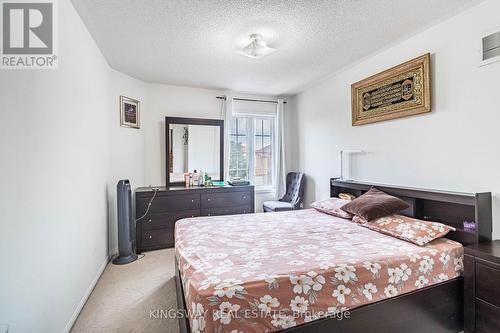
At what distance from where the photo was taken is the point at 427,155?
243cm

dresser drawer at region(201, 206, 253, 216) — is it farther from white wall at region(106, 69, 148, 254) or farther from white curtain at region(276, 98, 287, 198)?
white wall at region(106, 69, 148, 254)

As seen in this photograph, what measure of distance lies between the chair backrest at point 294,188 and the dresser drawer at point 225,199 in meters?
0.83

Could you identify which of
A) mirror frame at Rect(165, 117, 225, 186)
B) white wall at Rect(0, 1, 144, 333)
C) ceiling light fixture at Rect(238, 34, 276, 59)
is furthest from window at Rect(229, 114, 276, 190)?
white wall at Rect(0, 1, 144, 333)

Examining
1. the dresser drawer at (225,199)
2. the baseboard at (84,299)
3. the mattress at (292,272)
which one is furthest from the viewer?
the dresser drawer at (225,199)

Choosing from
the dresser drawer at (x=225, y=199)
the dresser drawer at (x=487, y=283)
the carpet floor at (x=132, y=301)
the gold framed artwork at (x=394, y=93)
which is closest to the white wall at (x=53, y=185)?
the carpet floor at (x=132, y=301)

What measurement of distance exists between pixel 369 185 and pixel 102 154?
3.26 metres

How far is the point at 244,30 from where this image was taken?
2.39m

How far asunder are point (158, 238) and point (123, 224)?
2.04ft

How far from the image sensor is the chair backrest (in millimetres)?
4344

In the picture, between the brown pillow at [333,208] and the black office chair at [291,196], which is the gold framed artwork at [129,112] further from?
the brown pillow at [333,208]

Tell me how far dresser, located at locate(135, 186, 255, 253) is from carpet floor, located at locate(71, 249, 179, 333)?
19.9 inches

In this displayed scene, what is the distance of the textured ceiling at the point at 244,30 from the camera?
2.03 m

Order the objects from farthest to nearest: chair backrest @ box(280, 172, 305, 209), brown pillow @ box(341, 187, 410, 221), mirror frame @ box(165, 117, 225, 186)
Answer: chair backrest @ box(280, 172, 305, 209)
mirror frame @ box(165, 117, 225, 186)
brown pillow @ box(341, 187, 410, 221)

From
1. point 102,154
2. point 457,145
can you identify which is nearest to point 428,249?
point 457,145
